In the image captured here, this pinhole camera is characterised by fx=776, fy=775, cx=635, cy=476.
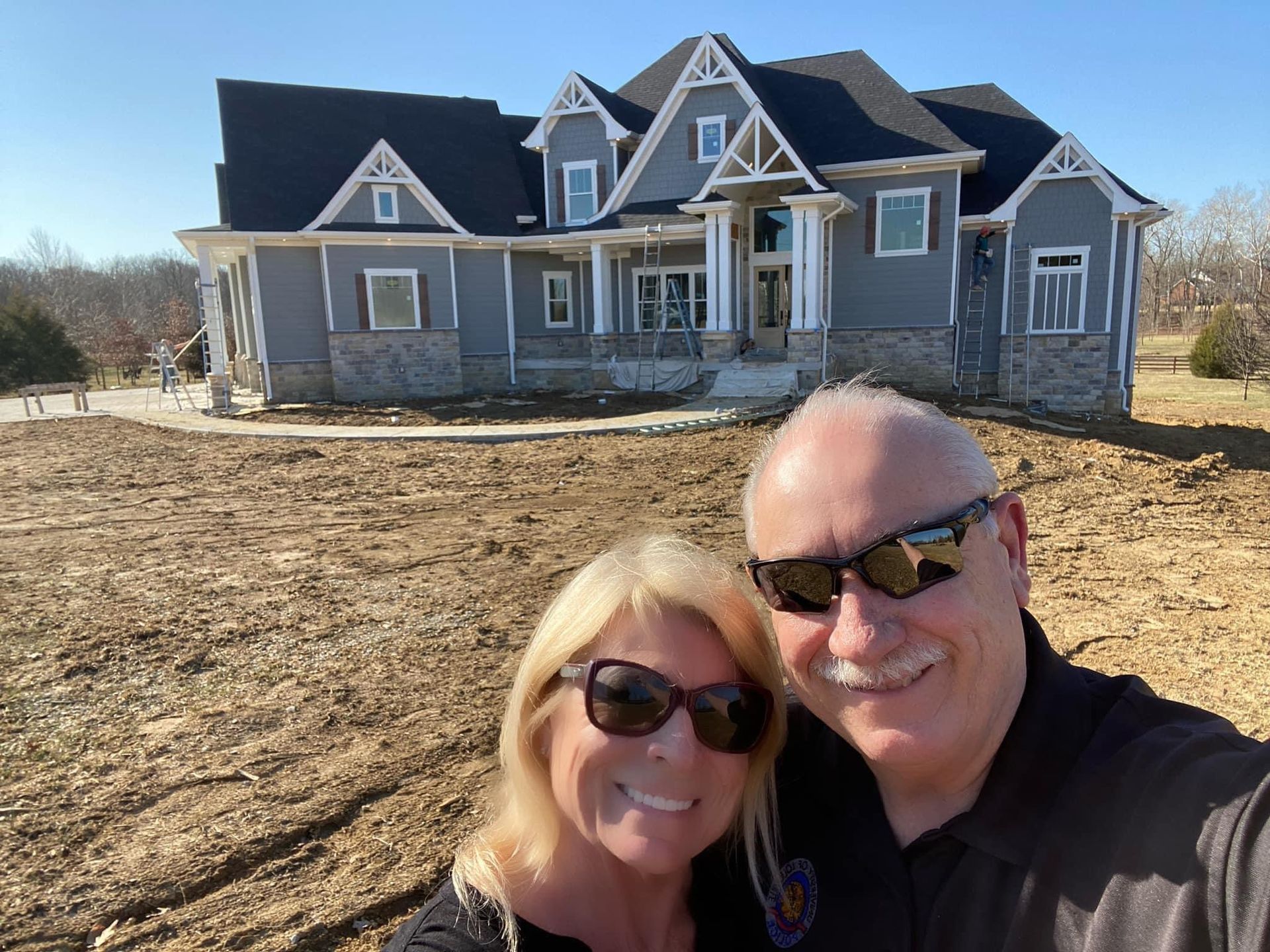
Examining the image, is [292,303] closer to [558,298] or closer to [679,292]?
[558,298]

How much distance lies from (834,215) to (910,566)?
730 inches

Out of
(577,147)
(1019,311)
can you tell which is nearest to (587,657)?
(1019,311)

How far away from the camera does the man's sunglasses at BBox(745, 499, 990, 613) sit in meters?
1.54

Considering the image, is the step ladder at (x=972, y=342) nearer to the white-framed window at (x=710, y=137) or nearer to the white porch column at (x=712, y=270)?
the white porch column at (x=712, y=270)

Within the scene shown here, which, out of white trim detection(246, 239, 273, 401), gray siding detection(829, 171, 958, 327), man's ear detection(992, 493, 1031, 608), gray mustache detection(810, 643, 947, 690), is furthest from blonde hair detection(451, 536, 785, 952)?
white trim detection(246, 239, 273, 401)

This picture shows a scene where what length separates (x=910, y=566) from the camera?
5.08ft

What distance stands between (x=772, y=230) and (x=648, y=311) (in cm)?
394

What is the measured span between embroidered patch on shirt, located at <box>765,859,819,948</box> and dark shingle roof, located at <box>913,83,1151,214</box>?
1992 centimetres

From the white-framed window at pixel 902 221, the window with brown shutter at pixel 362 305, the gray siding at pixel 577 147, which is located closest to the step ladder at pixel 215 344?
the window with brown shutter at pixel 362 305

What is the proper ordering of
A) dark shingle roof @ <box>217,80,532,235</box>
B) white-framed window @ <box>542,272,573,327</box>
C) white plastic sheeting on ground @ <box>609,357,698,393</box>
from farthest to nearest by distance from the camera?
white-framed window @ <box>542,272,573,327</box>, dark shingle roof @ <box>217,80,532,235</box>, white plastic sheeting on ground @ <box>609,357,698,393</box>

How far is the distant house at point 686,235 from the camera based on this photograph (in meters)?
17.7

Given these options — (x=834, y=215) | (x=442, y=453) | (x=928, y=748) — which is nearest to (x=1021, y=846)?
(x=928, y=748)

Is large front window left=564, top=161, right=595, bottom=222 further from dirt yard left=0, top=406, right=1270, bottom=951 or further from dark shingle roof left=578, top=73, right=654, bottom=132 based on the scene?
dirt yard left=0, top=406, right=1270, bottom=951

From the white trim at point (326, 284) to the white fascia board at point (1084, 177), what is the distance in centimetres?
1615
